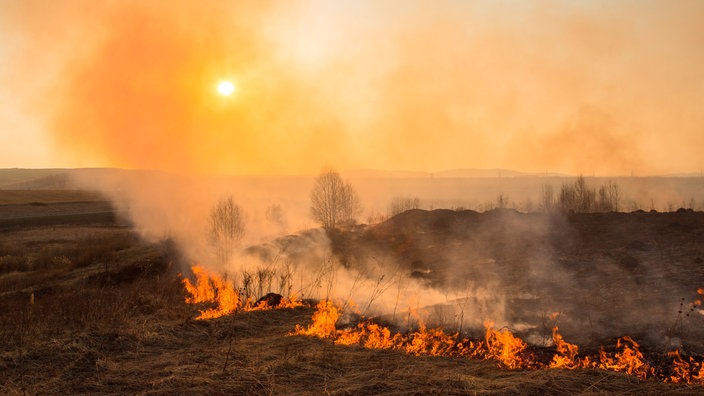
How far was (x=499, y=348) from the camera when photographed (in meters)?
10.9

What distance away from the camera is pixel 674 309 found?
12.9 meters

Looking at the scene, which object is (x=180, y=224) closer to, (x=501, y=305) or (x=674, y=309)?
(x=501, y=305)

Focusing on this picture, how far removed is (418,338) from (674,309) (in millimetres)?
8089

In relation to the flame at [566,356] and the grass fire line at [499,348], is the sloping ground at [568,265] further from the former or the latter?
the grass fire line at [499,348]

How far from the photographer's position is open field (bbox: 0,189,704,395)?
23.6 ft

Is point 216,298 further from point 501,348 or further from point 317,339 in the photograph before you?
point 501,348

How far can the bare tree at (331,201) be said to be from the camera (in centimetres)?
4138

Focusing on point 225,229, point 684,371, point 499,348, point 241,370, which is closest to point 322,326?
point 241,370

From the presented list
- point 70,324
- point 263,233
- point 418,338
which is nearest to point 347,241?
point 263,233

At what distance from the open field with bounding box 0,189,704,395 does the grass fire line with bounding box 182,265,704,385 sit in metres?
0.59

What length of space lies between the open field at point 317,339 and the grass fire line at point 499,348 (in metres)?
0.59

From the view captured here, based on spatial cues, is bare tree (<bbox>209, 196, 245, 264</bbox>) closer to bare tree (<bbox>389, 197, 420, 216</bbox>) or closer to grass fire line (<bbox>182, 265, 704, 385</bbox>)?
grass fire line (<bbox>182, 265, 704, 385</bbox>)

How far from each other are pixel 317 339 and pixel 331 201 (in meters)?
31.4

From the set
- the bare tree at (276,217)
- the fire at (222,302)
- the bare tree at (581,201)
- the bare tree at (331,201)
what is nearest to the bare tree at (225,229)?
the bare tree at (276,217)
